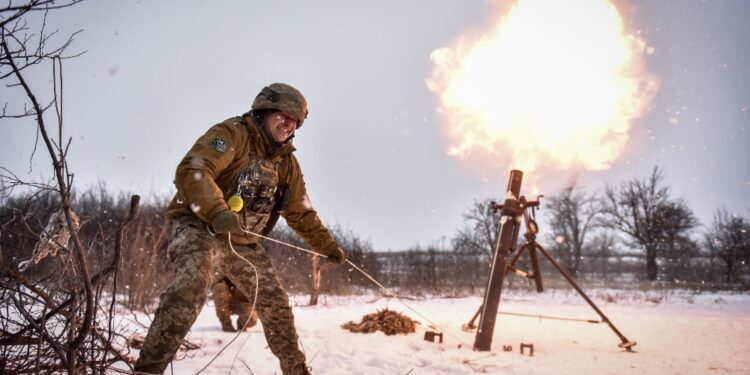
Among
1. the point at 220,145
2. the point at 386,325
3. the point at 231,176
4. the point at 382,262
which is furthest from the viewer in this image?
the point at 382,262

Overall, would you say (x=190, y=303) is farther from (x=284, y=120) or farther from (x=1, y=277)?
(x=284, y=120)

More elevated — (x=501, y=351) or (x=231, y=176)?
(x=231, y=176)

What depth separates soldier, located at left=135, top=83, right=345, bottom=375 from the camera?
8.13 ft

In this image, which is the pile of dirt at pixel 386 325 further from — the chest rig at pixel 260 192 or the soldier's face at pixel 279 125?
the soldier's face at pixel 279 125

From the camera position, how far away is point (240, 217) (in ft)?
10.6

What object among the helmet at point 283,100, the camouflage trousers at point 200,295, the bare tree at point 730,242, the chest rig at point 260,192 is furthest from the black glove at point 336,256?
the bare tree at point 730,242

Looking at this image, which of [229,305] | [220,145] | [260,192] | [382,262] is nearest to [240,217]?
[260,192]

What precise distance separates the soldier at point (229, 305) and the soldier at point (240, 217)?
9.52 feet

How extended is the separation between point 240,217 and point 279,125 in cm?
88

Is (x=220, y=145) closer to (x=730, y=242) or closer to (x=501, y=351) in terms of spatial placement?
(x=501, y=351)

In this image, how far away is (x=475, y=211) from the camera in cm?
3494

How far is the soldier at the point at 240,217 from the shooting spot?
2.48m

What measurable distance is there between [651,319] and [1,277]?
33.8 feet

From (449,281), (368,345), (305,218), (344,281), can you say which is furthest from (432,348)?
(449,281)
